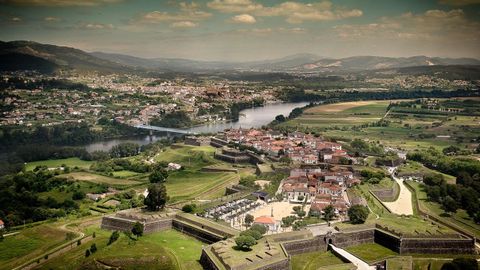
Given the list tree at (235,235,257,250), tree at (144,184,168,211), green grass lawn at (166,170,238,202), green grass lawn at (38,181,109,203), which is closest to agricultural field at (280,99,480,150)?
green grass lawn at (166,170,238,202)

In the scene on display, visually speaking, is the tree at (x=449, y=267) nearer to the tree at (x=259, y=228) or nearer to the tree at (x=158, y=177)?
the tree at (x=259, y=228)

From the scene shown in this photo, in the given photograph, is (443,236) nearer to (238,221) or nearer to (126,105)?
(238,221)

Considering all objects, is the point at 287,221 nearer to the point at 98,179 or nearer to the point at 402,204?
the point at 402,204

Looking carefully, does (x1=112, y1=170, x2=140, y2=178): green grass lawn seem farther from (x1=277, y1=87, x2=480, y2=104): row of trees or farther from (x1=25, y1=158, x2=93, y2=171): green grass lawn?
(x1=277, y1=87, x2=480, y2=104): row of trees

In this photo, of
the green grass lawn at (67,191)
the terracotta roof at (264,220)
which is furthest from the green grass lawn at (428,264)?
the green grass lawn at (67,191)

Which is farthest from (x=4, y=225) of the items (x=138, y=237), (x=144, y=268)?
(x=144, y=268)

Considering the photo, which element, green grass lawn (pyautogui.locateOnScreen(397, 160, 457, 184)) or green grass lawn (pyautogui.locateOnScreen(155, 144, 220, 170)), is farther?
green grass lawn (pyautogui.locateOnScreen(155, 144, 220, 170))
